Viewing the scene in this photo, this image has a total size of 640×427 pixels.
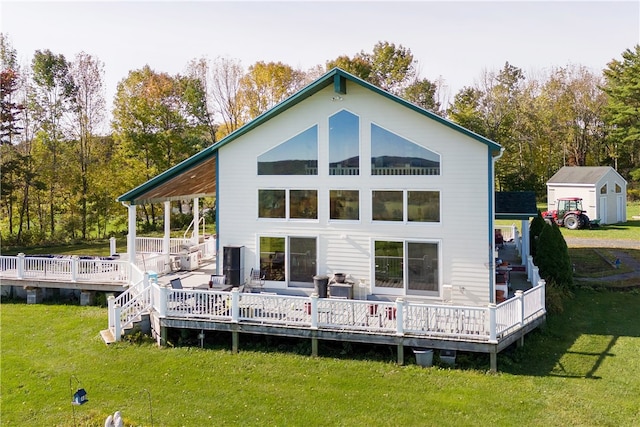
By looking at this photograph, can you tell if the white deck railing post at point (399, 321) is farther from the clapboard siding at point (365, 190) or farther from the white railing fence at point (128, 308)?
the white railing fence at point (128, 308)

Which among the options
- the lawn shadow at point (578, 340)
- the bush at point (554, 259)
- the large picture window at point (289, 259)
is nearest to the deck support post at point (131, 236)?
the large picture window at point (289, 259)

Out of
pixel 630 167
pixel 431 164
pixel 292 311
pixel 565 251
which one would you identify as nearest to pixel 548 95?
pixel 630 167

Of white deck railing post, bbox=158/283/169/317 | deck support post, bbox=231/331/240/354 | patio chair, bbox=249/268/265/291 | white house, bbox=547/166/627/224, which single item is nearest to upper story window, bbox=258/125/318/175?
patio chair, bbox=249/268/265/291

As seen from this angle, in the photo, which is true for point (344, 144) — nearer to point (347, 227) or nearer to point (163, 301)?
point (347, 227)

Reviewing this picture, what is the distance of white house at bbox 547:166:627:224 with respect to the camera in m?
33.2

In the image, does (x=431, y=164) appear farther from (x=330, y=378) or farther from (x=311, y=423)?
(x=311, y=423)

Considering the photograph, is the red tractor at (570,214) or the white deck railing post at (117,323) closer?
the white deck railing post at (117,323)

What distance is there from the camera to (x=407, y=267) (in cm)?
1342

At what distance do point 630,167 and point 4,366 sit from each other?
55.2 metres

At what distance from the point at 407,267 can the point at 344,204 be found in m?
2.47

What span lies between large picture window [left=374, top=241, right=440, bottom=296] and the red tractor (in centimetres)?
2105

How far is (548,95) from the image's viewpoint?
52000 mm

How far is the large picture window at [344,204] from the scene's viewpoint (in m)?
13.9

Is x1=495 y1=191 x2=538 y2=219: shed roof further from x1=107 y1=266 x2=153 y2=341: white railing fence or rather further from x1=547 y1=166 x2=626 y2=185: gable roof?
x1=547 y1=166 x2=626 y2=185: gable roof
